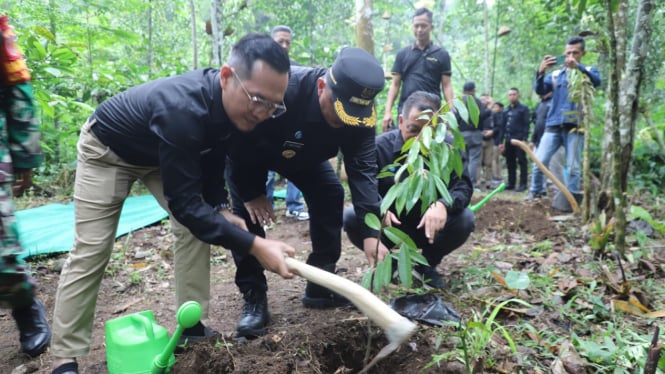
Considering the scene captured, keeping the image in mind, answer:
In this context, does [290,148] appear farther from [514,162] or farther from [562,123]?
[514,162]

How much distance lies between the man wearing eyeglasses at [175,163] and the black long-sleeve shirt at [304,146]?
17 cm

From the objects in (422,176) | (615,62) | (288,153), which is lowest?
(422,176)

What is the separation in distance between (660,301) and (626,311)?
30cm

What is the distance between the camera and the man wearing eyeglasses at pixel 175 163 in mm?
1698

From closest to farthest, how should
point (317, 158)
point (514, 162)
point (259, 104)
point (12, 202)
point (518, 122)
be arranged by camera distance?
1. point (12, 202)
2. point (259, 104)
3. point (317, 158)
4. point (514, 162)
5. point (518, 122)

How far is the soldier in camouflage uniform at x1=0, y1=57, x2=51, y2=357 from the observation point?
4.22 feet

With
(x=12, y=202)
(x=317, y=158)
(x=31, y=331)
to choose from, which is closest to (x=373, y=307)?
(x=317, y=158)

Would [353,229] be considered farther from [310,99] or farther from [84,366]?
[84,366]

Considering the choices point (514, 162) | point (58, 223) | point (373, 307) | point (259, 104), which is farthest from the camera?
point (514, 162)

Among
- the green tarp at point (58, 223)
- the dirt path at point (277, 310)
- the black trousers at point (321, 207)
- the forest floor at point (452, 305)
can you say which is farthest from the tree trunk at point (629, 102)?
the green tarp at point (58, 223)

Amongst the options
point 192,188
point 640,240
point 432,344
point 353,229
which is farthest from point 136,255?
point 640,240

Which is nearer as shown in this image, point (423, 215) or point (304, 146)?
point (304, 146)

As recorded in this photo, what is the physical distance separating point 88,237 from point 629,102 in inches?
129

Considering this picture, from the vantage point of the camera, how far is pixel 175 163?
1.68 m
